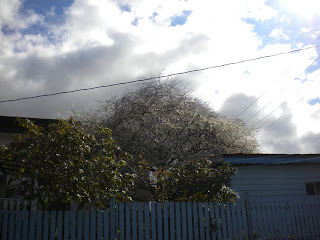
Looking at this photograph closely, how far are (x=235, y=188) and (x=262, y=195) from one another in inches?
44.4

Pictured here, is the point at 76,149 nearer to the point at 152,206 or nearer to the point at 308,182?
the point at 152,206

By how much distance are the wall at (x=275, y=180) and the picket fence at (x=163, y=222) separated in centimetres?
225

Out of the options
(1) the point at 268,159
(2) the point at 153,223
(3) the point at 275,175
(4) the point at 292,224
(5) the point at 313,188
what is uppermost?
(1) the point at 268,159

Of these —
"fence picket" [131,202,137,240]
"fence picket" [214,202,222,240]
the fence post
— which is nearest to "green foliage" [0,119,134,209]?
"fence picket" [131,202,137,240]

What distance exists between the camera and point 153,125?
47.0 ft

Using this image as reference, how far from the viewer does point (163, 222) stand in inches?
260

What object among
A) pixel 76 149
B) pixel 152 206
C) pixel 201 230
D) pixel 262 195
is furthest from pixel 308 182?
pixel 76 149

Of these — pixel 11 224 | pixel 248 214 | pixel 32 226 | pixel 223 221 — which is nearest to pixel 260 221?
pixel 248 214

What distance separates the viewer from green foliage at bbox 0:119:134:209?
21.4 ft

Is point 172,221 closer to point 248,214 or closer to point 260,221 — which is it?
point 248,214

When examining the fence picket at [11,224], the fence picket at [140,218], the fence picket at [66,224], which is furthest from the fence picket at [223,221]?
the fence picket at [11,224]

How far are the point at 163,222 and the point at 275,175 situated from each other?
19.1 feet

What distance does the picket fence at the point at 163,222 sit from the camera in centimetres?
598

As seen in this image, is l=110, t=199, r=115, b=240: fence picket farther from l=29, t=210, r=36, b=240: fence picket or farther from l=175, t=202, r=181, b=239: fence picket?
l=29, t=210, r=36, b=240: fence picket
